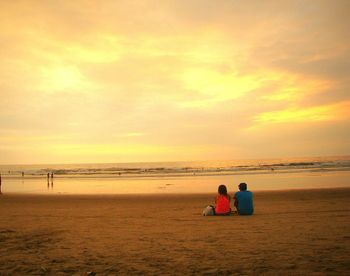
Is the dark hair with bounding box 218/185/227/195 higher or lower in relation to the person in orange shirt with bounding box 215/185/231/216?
higher

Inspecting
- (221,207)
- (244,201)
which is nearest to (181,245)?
(221,207)

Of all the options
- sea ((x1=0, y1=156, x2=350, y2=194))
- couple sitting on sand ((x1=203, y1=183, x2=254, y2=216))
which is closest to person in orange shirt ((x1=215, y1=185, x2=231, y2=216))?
couple sitting on sand ((x1=203, y1=183, x2=254, y2=216))

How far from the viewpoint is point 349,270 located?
214 inches

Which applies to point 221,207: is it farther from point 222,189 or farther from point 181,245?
point 181,245

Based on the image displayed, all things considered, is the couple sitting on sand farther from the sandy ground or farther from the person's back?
the sandy ground

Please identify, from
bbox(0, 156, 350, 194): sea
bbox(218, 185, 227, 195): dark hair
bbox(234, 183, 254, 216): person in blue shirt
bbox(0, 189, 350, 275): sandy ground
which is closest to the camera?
→ bbox(0, 189, 350, 275): sandy ground

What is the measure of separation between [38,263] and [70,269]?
0.86 metres

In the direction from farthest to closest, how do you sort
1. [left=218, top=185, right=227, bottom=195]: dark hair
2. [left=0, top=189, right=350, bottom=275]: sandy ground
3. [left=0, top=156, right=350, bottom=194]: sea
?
1. [left=0, top=156, right=350, bottom=194]: sea
2. [left=218, top=185, right=227, bottom=195]: dark hair
3. [left=0, top=189, right=350, bottom=275]: sandy ground

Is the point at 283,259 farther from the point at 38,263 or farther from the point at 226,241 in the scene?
the point at 38,263

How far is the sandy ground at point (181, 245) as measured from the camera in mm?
5895

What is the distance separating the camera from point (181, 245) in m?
7.64

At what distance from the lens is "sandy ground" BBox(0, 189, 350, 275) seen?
5.89m

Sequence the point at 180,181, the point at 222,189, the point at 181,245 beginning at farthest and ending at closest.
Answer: the point at 180,181 < the point at 222,189 < the point at 181,245

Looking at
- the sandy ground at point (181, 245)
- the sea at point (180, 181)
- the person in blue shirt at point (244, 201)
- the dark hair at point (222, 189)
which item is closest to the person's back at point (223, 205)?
the dark hair at point (222, 189)
